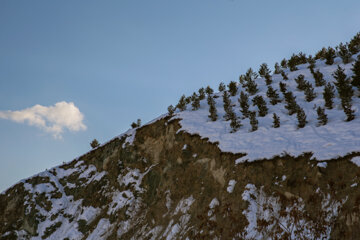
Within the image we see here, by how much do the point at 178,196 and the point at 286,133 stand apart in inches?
308

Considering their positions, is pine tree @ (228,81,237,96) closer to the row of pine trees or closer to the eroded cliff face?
the row of pine trees

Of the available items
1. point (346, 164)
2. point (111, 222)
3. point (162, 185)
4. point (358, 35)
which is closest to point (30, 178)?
point (111, 222)

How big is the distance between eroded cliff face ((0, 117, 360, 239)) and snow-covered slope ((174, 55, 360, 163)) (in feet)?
1.97

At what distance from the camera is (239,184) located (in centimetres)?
1198

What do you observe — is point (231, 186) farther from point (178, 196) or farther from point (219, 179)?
point (178, 196)

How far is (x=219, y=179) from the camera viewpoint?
13422 millimetres

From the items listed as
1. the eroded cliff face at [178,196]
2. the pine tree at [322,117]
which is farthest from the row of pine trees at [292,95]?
the eroded cliff face at [178,196]

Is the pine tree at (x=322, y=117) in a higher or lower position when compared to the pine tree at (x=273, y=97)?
lower

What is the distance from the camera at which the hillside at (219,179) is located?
9211mm

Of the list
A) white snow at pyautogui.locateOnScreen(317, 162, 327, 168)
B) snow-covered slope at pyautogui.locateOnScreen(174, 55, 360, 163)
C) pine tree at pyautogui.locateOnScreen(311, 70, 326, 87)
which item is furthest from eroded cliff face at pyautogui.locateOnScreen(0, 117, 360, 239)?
pine tree at pyautogui.locateOnScreen(311, 70, 326, 87)

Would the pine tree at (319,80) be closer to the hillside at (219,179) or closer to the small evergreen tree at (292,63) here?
the hillside at (219,179)

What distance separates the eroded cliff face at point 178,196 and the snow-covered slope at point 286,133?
1.97 feet

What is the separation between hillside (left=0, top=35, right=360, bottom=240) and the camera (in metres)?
9.21

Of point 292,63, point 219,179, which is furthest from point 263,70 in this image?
point 219,179
